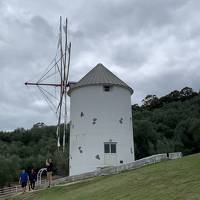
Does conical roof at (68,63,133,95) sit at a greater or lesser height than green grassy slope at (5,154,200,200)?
greater

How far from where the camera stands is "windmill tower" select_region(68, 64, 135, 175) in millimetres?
32562

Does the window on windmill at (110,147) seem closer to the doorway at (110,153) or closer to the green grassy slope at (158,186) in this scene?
the doorway at (110,153)

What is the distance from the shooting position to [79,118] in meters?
33.7

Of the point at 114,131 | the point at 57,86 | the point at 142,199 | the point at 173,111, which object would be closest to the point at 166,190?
the point at 142,199

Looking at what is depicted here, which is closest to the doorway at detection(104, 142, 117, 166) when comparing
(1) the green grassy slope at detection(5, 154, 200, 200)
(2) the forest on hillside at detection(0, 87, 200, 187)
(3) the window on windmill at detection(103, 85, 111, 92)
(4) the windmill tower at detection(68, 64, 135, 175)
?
(4) the windmill tower at detection(68, 64, 135, 175)

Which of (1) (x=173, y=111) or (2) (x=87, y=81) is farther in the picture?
(1) (x=173, y=111)

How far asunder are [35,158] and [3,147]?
13.9 meters

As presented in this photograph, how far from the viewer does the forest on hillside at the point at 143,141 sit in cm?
5350

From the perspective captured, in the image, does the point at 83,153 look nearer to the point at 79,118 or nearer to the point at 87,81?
the point at 79,118

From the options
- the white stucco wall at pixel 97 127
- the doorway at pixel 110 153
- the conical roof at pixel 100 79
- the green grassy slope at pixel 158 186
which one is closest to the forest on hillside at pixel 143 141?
the white stucco wall at pixel 97 127

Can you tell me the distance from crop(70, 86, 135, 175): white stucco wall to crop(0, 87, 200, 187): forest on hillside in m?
11.7

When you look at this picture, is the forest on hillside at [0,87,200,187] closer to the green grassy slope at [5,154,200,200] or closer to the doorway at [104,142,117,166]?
the doorway at [104,142,117,166]

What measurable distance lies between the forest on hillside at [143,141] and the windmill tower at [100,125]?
11826 mm

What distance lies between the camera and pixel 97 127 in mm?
32812
